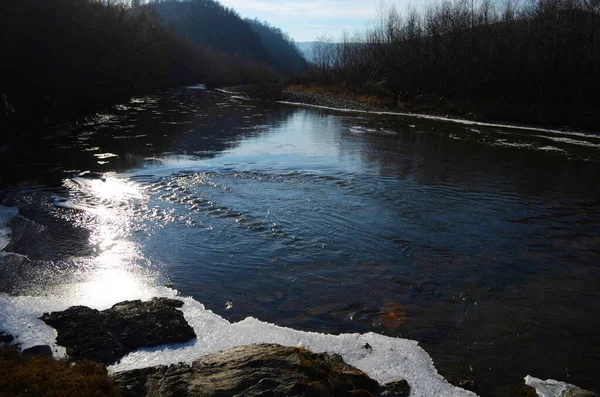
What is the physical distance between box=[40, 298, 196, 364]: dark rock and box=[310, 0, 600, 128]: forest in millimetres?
33125

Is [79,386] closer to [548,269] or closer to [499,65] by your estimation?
[548,269]

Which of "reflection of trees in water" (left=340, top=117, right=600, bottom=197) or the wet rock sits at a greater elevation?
"reflection of trees in water" (left=340, top=117, right=600, bottom=197)

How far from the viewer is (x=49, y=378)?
4.69m

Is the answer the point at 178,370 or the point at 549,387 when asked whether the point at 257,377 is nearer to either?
the point at 178,370

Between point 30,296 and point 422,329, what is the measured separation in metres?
5.78

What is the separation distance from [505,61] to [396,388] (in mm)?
41230

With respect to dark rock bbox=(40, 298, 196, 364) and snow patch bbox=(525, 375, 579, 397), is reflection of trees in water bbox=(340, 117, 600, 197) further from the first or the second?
dark rock bbox=(40, 298, 196, 364)

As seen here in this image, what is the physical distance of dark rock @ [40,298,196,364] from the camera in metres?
5.91

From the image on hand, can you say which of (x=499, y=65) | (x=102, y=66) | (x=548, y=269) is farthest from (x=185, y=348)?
(x=499, y=65)

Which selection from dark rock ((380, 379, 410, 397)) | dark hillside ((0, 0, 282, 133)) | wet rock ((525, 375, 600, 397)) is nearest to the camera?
dark rock ((380, 379, 410, 397))

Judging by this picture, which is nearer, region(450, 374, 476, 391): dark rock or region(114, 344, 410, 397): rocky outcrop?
region(114, 344, 410, 397): rocky outcrop

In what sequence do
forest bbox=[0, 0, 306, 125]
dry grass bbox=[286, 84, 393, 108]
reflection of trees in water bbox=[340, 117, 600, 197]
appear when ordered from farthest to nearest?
1. dry grass bbox=[286, 84, 393, 108]
2. forest bbox=[0, 0, 306, 125]
3. reflection of trees in water bbox=[340, 117, 600, 197]

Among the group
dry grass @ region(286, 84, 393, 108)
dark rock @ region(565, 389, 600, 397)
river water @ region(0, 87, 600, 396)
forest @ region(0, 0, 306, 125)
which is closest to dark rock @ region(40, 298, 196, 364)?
river water @ region(0, 87, 600, 396)

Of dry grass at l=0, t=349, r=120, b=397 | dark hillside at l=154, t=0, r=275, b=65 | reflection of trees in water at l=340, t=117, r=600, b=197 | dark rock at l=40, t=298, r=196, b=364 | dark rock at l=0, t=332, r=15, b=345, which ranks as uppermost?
dark hillside at l=154, t=0, r=275, b=65
